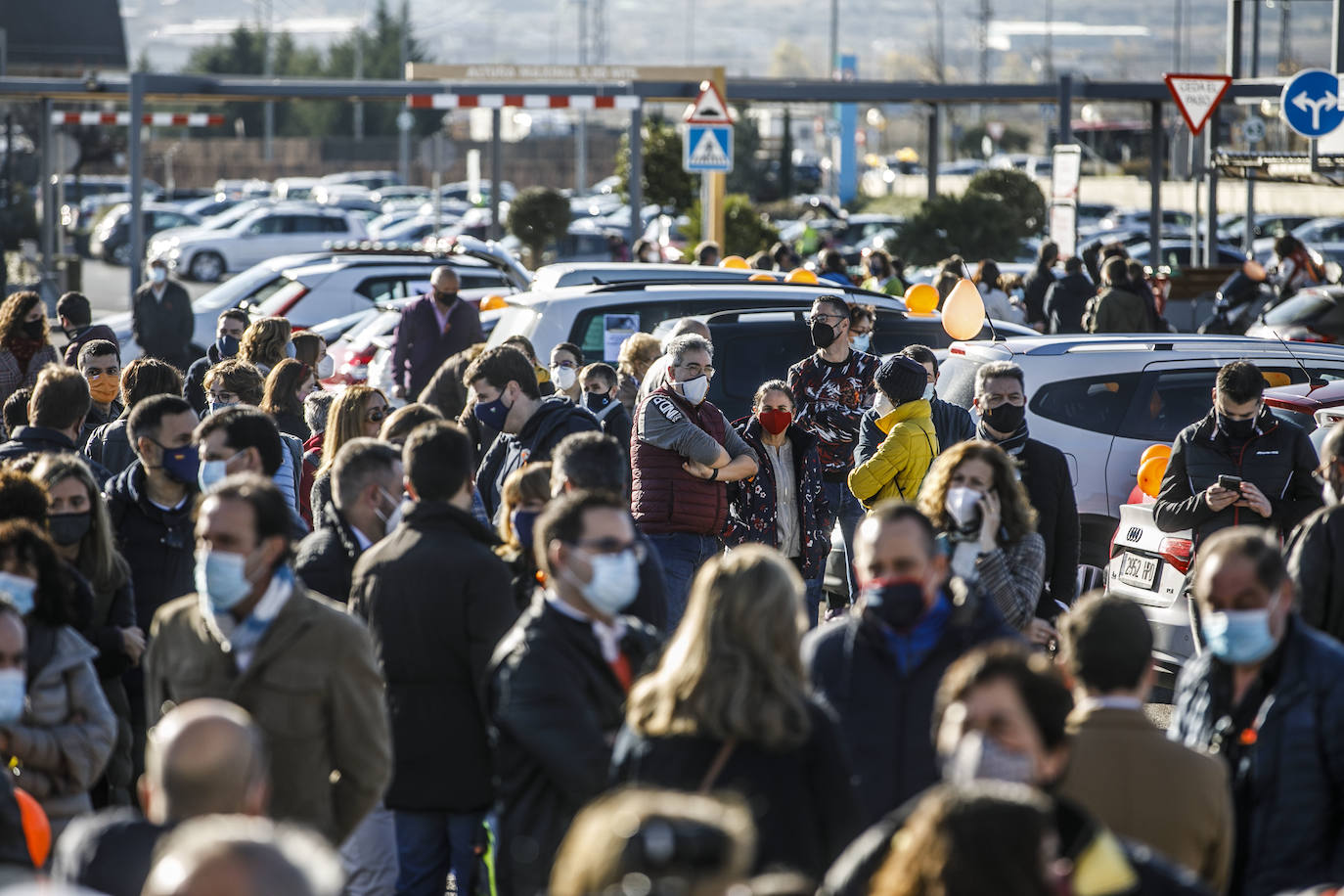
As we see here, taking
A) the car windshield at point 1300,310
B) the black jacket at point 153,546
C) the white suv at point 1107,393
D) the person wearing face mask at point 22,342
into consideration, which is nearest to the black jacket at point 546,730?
the black jacket at point 153,546

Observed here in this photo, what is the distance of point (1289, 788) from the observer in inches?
170

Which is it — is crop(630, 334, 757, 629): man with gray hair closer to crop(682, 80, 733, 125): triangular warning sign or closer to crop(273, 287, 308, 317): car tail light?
crop(682, 80, 733, 125): triangular warning sign

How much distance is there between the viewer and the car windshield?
63.2ft

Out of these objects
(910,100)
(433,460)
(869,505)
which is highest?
(910,100)

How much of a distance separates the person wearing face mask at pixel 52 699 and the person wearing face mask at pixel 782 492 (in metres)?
4.38

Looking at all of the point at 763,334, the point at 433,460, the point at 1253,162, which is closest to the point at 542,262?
the point at 1253,162

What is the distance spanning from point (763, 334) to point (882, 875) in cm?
926

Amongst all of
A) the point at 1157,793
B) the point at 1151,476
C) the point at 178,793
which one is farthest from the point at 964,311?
the point at 178,793

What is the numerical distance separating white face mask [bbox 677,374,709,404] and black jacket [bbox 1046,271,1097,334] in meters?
10.4

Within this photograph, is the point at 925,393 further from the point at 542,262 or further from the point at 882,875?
the point at 542,262

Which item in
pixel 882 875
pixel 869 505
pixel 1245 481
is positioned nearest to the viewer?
pixel 882 875

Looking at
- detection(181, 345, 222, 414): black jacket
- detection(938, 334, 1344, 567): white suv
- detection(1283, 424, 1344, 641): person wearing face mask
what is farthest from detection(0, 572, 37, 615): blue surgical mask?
detection(938, 334, 1344, 567): white suv

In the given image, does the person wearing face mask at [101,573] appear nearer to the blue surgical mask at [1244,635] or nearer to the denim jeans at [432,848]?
the denim jeans at [432,848]

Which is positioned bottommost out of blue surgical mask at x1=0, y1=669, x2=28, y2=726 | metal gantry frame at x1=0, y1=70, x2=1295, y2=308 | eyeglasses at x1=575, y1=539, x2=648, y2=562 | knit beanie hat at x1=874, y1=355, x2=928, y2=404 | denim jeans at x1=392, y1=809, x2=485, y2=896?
denim jeans at x1=392, y1=809, x2=485, y2=896
